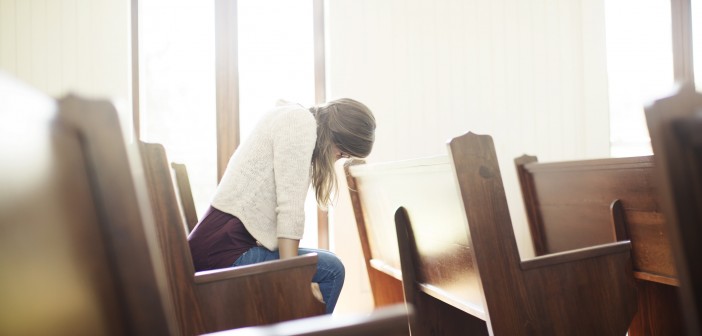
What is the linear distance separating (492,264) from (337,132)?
0.82 meters

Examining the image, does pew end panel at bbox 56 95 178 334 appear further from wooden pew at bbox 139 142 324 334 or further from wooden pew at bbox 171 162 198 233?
wooden pew at bbox 171 162 198 233

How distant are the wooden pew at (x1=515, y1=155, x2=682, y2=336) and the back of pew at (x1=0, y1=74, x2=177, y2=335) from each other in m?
1.55

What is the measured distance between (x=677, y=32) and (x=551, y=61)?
1088 mm

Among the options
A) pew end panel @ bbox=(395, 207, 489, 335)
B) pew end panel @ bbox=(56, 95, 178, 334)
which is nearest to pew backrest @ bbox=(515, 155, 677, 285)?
pew end panel @ bbox=(395, 207, 489, 335)

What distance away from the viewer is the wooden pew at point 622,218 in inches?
65.5

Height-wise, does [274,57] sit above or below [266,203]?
above

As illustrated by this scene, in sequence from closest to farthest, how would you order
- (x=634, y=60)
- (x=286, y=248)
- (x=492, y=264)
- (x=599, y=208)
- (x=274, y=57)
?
(x=492, y=264) → (x=286, y=248) → (x=599, y=208) → (x=274, y=57) → (x=634, y=60)

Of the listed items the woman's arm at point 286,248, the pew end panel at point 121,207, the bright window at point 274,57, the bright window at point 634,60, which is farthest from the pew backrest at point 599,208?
the bright window at point 634,60

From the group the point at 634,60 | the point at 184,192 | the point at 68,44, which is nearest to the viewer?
the point at 184,192

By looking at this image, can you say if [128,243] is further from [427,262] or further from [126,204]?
[427,262]

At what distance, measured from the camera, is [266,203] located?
1731mm

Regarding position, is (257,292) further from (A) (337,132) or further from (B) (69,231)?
(B) (69,231)

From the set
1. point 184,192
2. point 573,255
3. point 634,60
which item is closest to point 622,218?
point 573,255

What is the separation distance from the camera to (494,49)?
3.74m
